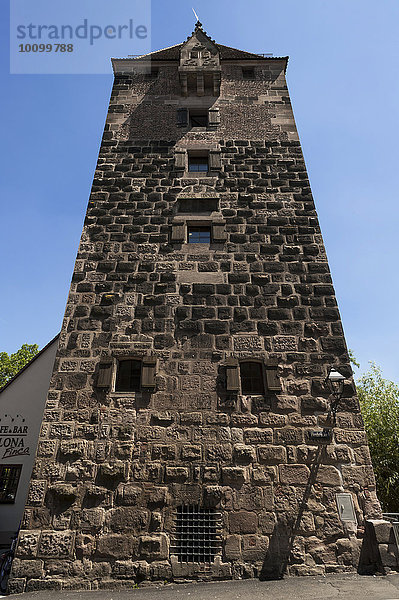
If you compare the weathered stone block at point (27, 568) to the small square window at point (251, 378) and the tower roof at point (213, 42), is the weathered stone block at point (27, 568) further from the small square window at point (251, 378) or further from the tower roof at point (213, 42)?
the tower roof at point (213, 42)

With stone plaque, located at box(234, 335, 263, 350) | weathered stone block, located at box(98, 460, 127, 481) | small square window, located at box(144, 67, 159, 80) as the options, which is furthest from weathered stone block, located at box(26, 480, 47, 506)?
small square window, located at box(144, 67, 159, 80)

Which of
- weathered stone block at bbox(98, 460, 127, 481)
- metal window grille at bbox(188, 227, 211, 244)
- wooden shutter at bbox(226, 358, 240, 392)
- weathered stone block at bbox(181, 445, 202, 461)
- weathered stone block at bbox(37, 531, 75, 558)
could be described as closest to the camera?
weathered stone block at bbox(37, 531, 75, 558)

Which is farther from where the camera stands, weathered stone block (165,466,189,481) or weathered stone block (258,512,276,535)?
weathered stone block (165,466,189,481)

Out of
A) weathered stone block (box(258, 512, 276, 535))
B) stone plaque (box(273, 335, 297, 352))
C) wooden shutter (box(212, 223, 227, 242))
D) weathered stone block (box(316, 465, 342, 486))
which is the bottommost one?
weathered stone block (box(258, 512, 276, 535))

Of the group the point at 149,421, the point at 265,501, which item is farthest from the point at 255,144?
the point at 265,501

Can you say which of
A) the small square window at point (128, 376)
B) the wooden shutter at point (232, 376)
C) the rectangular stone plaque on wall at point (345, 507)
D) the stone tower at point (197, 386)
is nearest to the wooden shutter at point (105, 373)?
the stone tower at point (197, 386)

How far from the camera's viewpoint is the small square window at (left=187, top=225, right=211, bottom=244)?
296 inches

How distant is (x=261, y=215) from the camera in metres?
7.70

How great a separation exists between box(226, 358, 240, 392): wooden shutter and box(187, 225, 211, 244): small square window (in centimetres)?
277

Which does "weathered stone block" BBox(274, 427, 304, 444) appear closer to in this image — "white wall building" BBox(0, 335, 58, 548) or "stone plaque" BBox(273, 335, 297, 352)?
"stone plaque" BBox(273, 335, 297, 352)

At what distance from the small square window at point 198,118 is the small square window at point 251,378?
692 cm

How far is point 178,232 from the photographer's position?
24.4 ft

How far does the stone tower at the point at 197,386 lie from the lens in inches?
197

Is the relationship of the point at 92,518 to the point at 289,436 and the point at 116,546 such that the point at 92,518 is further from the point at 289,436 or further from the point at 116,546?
the point at 289,436
